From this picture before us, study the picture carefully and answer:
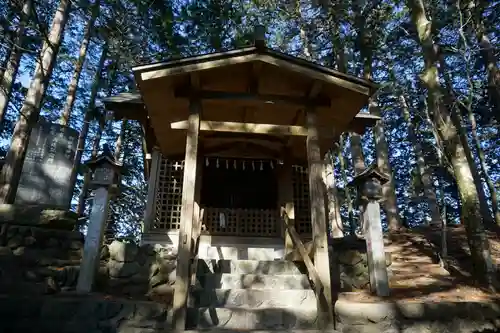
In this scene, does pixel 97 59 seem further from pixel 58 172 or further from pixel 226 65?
pixel 226 65

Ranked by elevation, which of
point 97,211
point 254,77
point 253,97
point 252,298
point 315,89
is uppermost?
point 254,77

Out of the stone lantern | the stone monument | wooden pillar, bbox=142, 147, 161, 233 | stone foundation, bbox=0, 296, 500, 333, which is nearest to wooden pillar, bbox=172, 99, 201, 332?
stone foundation, bbox=0, 296, 500, 333

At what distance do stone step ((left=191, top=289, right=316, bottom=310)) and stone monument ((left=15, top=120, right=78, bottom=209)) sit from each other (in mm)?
4274

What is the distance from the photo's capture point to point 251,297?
16.3ft

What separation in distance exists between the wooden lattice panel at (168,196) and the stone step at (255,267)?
2595 mm

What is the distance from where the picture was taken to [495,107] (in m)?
12.5

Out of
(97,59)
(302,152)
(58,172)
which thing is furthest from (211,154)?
(97,59)

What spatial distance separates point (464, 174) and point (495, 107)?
8.62m

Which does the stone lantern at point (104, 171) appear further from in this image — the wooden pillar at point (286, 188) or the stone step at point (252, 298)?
the wooden pillar at point (286, 188)

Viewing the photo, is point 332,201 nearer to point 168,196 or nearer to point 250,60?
point 168,196

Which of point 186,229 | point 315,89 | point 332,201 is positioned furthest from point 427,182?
point 186,229

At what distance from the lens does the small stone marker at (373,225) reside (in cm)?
524

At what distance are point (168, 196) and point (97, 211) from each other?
3.01 m

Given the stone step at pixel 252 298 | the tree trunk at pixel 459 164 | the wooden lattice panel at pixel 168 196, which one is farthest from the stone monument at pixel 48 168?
the tree trunk at pixel 459 164
